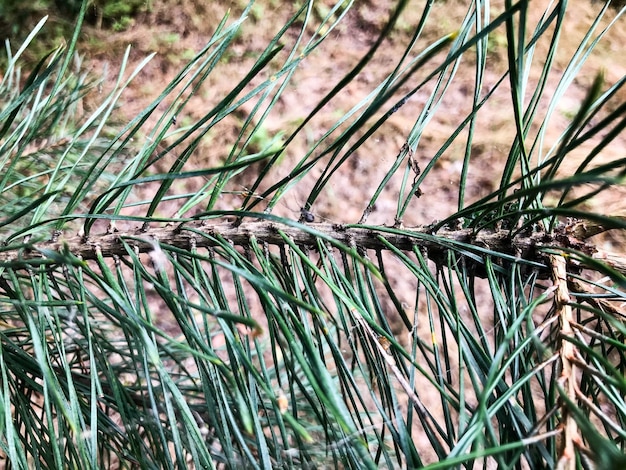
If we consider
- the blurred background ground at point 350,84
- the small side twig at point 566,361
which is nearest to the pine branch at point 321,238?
the small side twig at point 566,361

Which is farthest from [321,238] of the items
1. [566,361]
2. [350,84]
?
[350,84]

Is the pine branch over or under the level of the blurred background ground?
under

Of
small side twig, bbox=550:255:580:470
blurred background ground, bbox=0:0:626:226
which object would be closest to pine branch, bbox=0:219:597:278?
small side twig, bbox=550:255:580:470

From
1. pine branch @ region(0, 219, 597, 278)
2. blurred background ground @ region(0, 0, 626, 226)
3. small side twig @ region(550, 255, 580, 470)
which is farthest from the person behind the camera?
blurred background ground @ region(0, 0, 626, 226)

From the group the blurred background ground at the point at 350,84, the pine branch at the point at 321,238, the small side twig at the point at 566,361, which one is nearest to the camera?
the small side twig at the point at 566,361

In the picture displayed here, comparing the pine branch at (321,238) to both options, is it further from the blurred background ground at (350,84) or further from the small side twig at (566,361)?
the blurred background ground at (350,84)

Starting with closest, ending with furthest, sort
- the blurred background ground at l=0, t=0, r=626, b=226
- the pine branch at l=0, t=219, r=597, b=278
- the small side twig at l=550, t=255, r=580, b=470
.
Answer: the small side twig at l=550, t=255, r=580, b=470 < the pine branch at l=0, t=219, r=597, b=278 < the blurred background ground at l=0, t=0, r=626, b=226

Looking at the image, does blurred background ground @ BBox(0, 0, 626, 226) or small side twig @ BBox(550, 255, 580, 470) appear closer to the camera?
small side twig @ BBox(550, 255, 580, 470)

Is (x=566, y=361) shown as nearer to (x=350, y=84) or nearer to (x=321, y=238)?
(x=321, y=238)

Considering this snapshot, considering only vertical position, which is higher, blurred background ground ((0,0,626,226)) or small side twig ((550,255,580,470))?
blurred background ground ((0,0,626,226))

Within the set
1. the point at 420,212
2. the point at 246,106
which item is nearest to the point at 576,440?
the point at 420,212

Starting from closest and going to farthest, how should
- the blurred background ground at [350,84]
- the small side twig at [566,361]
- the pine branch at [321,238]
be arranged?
the small side twig at [566,361]
the pine branch at [321,238]
the blurred background ground at [350,84]

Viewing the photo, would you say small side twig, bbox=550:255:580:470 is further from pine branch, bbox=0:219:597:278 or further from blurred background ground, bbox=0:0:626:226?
blurred background ground, bbox=0:0:626:226
